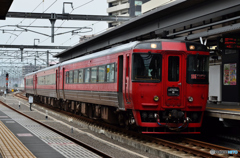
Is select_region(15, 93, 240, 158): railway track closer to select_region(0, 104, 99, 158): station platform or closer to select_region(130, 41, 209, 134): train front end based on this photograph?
select_region(130, 41, 209, 134): train front end

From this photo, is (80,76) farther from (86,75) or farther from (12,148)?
(12,148)

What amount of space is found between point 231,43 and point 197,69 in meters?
3.01

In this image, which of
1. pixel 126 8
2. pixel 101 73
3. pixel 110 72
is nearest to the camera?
pixel 110 72

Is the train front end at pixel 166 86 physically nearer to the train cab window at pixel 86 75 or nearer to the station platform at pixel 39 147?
the station platform at pixel 39 147

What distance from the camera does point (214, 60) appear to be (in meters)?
→ 19.5

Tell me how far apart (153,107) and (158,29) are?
9420mm

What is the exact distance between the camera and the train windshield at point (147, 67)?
13.1m

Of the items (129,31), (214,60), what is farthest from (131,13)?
(214,60)

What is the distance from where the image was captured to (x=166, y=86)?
1315cm

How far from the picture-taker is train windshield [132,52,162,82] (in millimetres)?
13133

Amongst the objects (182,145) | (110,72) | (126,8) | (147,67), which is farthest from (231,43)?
(126,8)

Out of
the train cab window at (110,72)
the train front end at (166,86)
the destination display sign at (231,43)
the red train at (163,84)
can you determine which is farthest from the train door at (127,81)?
the destination display sign at (231,43)

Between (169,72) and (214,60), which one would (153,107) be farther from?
(214,60)

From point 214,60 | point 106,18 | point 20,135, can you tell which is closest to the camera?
point 20,135
